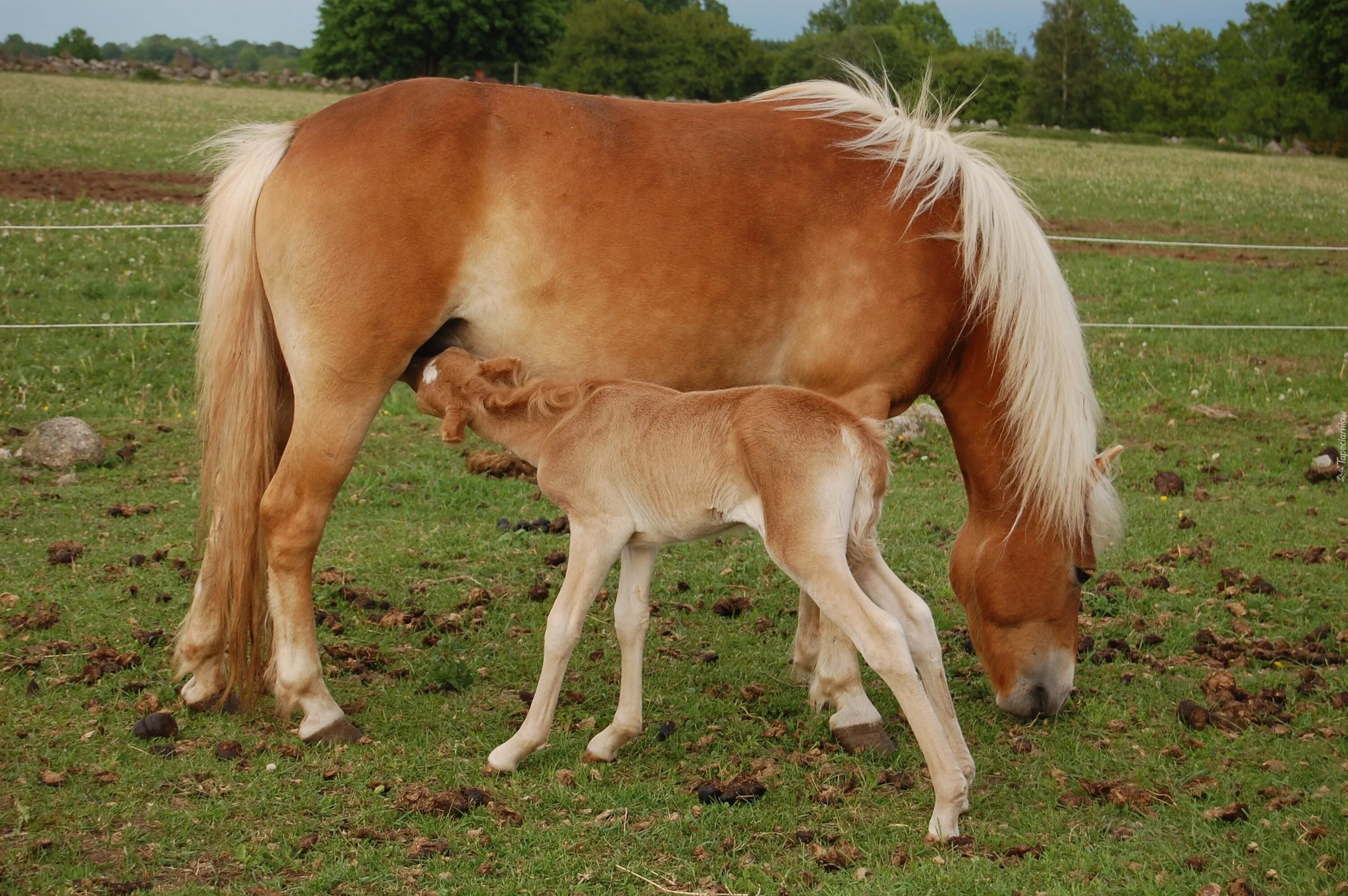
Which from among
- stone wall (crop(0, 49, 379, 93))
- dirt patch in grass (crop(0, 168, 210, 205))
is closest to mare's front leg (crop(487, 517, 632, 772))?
dirt patch in grass (crop(0, 168, 210, 205))

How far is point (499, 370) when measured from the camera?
13.9 feet

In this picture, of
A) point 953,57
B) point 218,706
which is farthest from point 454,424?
point 953,57

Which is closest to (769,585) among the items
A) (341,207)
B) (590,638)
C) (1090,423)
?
(590,638)

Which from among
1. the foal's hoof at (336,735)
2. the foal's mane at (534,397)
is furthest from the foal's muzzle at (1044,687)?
the foal's hoof at (336,735)

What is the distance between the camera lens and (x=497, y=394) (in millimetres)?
4234

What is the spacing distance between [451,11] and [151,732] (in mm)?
52096

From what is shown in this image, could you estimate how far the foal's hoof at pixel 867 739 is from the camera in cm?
448

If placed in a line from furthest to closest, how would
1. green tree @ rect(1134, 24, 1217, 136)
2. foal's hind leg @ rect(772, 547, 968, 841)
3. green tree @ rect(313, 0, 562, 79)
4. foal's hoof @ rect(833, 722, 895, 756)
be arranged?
green tree @ rect(1134, 24, 1217, 136), green tree @ rect(313, 0, 562, 79), foal's hoof @ rect(833, 722, 895, 756), foal's hind leg @ rect(772, 547, 968, 841)

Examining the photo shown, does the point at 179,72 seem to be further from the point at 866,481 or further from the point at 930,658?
the point at 930,658

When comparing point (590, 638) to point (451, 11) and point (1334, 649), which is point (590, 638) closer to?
point (1334, 649)

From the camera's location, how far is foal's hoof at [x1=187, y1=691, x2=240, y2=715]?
183 inches

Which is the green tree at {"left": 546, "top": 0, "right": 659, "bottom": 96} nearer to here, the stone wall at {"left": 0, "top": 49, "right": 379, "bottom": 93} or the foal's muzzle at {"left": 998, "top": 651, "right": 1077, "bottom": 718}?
the stone wall at {"left": 0, "top": 49, "right": 379, "bottom": 93}

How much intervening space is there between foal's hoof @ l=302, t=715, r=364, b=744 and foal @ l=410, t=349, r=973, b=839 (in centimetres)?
60

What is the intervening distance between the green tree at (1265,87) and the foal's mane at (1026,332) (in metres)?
51.1
